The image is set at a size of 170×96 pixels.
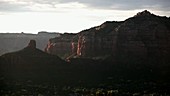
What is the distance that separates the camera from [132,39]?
157250 mm

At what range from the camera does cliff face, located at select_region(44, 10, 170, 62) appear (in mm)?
153875

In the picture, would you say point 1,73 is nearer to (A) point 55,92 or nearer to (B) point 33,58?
(B) point 33,58

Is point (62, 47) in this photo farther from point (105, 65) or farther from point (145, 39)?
point (145, 39)

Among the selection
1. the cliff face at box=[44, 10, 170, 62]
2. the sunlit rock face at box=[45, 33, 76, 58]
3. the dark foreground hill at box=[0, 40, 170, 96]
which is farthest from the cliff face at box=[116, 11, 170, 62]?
the sunlit rock face at box=[45, 33, 76, 58]

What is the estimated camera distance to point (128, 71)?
475 feet

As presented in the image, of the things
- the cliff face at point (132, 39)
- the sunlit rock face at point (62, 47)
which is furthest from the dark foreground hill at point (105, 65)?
the sunlit rock face at point (62, 47)

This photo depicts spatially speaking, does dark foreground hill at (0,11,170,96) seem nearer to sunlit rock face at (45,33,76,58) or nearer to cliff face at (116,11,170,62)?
cliff face at (116,11,170,62)

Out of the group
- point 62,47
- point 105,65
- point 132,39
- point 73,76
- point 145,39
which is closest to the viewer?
point 73,76

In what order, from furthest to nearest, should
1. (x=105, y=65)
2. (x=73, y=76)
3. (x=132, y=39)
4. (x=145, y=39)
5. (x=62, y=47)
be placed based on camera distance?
1. (x=62, y=47)
2. (x=132, y=39)
3. (x=145, y=39)
4. (x=105, y=65)
5. (x=73, y=76)

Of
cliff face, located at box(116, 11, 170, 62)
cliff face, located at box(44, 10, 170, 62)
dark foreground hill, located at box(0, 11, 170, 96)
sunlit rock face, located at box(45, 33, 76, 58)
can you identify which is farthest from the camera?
sunlit rock face, located at box(45, 33, 76, 58)

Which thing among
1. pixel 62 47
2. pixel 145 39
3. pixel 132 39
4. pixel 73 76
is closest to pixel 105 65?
pixel 132 39

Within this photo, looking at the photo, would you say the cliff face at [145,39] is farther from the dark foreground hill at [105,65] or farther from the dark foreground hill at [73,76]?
the dark foreground hill at [73,76]

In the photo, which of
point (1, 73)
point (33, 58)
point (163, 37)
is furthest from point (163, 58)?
point (1, 73)

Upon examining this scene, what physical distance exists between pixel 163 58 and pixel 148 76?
15370 millimetres
